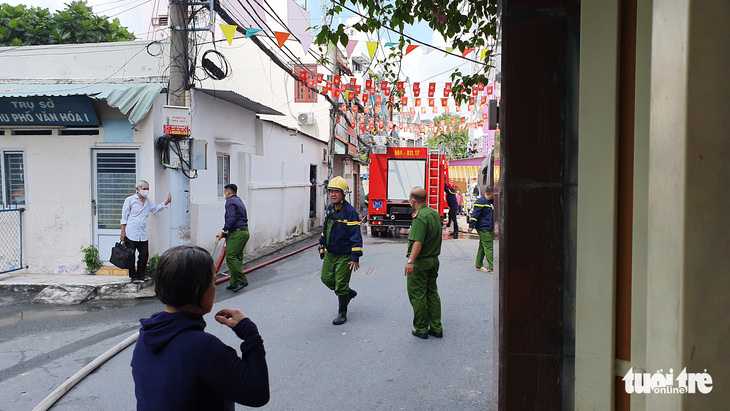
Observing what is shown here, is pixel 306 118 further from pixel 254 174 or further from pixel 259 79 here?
pixel 254 174

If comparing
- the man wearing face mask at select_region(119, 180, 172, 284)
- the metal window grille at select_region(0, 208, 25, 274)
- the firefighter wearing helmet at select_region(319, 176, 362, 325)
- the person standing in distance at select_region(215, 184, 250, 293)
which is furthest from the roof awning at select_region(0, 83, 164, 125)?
the firefighter wearing helmet at select_region(319, 176, 362, 325)

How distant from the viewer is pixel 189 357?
1619 mm

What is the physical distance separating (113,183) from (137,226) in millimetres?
1264

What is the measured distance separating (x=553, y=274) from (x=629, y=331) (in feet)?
1.32

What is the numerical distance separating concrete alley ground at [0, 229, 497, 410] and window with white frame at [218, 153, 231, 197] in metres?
3.68

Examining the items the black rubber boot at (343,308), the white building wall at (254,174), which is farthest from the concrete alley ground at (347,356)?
the white building wall at (254,174)

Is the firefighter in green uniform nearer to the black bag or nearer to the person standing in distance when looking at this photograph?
the person standing in distance

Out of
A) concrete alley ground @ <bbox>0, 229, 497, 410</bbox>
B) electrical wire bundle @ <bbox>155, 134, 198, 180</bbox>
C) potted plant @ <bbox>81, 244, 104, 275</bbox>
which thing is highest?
electrical wire bundle @ <bbox>155, 134, 198, 180</bbox>

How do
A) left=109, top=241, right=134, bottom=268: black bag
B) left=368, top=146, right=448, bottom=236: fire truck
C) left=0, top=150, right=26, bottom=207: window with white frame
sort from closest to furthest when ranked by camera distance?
left=109, top=241, right=134, bottom=268: black bag < left=0, top=150, right=26, bottom=207: window with white frame < left=368, top=146, right=448, bottom=236: fire truck

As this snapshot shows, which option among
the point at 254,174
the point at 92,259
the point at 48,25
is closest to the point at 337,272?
the point at 92,259

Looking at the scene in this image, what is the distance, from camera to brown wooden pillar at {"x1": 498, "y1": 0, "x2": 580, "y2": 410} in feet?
7.30

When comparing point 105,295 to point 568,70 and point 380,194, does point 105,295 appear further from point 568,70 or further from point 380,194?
point 380,194

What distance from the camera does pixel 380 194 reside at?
16266 mm

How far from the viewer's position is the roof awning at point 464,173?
27525 millimetres
